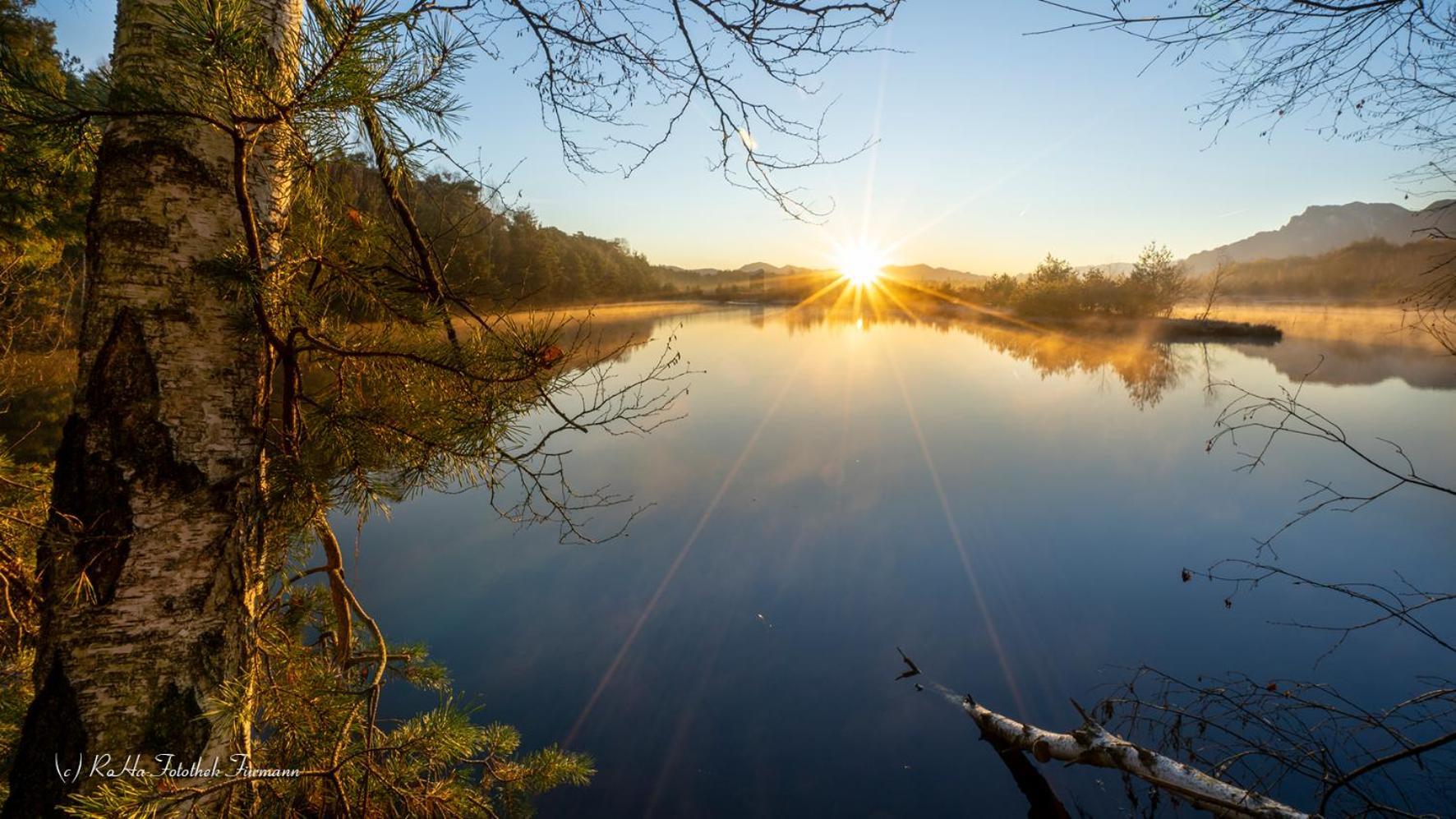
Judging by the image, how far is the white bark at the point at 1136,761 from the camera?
1.66 meters

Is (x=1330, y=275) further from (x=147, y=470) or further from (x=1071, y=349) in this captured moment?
(x=147, y=470)

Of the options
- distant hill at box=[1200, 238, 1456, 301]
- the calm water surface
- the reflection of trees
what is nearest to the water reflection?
the calm water surface

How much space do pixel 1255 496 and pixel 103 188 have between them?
8325mm

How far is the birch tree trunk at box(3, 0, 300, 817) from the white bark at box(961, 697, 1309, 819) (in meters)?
2.26

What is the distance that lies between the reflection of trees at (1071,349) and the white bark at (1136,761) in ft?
30.6

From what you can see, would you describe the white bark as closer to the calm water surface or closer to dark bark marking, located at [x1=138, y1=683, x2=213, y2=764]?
the calm water surface

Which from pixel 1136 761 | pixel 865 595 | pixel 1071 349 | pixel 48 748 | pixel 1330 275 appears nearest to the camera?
pixel 48 748

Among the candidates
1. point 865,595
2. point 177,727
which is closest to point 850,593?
point 865,595

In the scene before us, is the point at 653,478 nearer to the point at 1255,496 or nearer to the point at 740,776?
the point at 740,776

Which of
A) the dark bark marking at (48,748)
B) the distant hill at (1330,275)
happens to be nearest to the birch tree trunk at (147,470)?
the dark bark marking at (48,748)

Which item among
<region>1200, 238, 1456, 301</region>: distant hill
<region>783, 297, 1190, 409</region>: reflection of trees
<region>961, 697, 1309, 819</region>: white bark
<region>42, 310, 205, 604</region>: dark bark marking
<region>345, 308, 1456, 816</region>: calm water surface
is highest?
<region>1200, 238, 1456, 301</region>: distant hill

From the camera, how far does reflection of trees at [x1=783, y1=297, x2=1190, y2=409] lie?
40.2 ft

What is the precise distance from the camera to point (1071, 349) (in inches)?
675

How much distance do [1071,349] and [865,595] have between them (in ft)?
53.5
